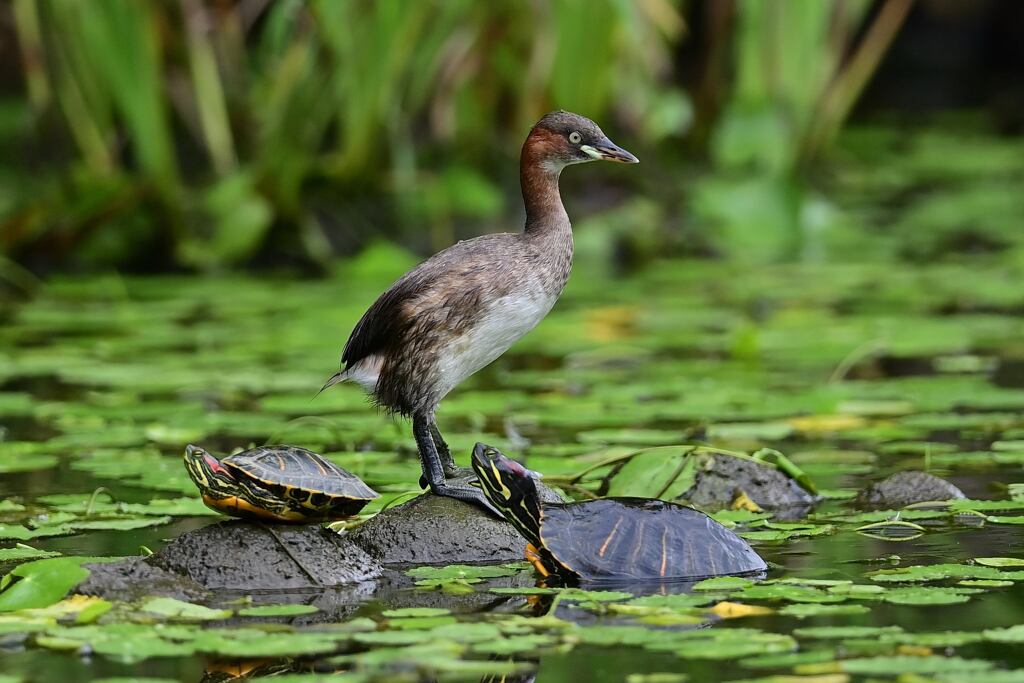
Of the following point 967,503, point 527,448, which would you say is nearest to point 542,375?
point 527,448

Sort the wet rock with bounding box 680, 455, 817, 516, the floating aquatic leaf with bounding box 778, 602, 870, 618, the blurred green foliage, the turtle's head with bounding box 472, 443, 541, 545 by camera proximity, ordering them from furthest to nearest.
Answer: the blurred green foliage < the wet rock with bounding box 680, 455, 817, 516 < the turtle's head with bounding box 472, 443, 541, 545 < the floating aquatic leaf with bounding box 778, 602, 870, 618

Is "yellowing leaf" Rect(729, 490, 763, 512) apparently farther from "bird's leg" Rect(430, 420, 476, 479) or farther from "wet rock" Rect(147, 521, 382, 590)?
"wet rock" Rect(147, 521, 382, 590)

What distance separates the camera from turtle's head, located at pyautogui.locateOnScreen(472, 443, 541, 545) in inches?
170

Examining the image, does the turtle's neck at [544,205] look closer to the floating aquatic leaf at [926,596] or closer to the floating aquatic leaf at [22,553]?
the floating aquatic leaf at [926,596]

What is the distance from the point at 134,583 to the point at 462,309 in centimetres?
117

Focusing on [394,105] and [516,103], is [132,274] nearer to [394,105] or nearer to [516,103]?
[394,105]

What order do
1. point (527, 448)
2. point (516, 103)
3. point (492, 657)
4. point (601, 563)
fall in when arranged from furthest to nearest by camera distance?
point (516, 103)
point (527, 448)
point (601, 563)
point (492, 657)

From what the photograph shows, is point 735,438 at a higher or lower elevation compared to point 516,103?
lower

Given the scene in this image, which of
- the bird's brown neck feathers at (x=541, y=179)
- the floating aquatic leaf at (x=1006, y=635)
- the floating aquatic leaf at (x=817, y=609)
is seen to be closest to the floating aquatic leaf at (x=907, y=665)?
the floating aquatic leaf at (x=1006, y=635)

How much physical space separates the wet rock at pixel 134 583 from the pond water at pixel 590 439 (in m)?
0.13

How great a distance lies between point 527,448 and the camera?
19.1 ft

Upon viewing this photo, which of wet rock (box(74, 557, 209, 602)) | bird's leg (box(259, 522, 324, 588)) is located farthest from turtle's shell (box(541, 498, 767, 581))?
wet rock (box(74, 557, 209, 602))

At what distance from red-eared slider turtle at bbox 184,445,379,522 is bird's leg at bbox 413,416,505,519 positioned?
0.29 metres

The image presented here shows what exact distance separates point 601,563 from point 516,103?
7161 millimetres
